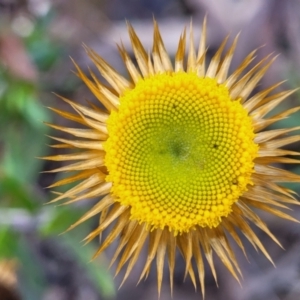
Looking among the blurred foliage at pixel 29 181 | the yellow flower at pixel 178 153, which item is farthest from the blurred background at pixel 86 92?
the yellow flower at pixel 178 153

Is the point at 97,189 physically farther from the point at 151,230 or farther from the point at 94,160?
the point at 151,230

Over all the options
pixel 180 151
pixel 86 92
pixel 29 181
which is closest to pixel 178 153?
pixel 180 151

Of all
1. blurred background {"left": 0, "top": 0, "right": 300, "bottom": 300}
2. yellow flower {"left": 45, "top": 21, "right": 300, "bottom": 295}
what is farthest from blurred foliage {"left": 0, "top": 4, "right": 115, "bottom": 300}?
yellow flower {"left": 45, "top": 21, "right": 300, "bottom": 295}

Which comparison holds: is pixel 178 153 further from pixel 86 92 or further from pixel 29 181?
pixel 86 92

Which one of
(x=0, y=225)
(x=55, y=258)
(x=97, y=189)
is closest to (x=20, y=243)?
(x=0, y=225)

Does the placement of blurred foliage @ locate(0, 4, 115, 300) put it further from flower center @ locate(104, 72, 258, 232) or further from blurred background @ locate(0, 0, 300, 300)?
flower center @ locate(104, 72, 258, 232)

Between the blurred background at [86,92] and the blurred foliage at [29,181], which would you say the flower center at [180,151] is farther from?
the blurred background at [86,92]

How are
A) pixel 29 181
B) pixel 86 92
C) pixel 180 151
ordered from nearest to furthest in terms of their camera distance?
pixel 180 151 < pixel 29 181 < pixel 86 92
